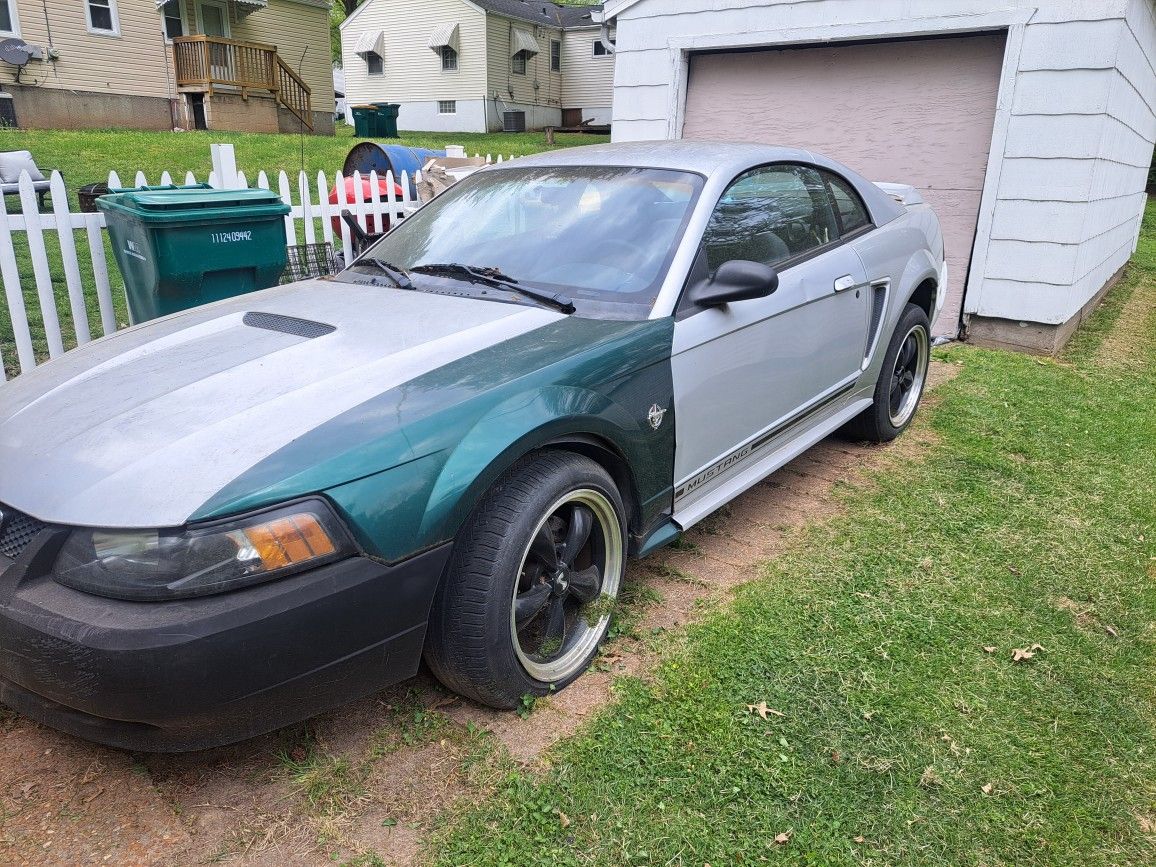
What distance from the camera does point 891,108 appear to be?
23.7 feet

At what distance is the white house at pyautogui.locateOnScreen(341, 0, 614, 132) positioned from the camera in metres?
30.0

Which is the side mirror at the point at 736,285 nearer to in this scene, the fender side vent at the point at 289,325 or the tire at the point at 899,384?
the fender side vent at the point at 289,325

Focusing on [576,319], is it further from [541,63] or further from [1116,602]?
[541,63]

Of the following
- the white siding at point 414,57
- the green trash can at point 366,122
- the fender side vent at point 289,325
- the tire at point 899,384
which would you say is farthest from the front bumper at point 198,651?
the white siding at point 414,57

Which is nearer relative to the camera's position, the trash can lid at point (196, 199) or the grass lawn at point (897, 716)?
the grass lawn at point (897, 716)

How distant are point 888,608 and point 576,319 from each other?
5.16ft

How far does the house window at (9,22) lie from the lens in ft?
58.0

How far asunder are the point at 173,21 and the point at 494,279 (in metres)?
23.6

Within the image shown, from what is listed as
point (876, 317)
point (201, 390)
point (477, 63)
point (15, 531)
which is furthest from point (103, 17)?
point (15, 531)

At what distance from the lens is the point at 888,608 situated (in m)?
3.11

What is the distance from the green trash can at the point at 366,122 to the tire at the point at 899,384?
22.5m

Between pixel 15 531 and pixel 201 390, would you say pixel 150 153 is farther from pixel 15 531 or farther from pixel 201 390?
pixel 15 531

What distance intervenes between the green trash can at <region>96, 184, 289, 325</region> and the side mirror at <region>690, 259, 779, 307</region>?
106 inches

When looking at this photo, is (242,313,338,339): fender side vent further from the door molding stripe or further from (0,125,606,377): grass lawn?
(0,125,606,377): grass lawn
